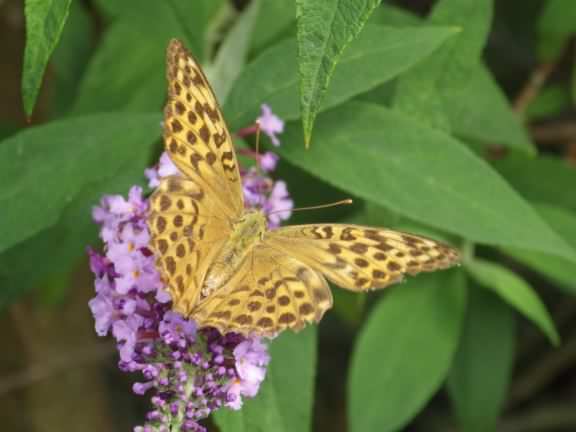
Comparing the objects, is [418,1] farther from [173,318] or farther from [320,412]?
[173,318]

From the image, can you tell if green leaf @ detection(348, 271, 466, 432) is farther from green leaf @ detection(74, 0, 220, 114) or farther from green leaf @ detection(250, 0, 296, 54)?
green leaf @ detection(74, 0, 220, 114)

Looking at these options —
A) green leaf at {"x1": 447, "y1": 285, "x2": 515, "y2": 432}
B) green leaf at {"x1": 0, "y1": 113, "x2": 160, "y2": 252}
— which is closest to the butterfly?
green leaf at {"x1": 0, "y1": 113, "x2": 160, "y2": 252}

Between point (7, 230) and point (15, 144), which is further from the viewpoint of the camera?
point (15, 144)

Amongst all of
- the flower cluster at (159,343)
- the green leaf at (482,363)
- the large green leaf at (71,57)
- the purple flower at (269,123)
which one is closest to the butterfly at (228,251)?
the flower cluster at (159,343)

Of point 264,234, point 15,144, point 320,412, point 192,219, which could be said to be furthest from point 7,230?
point 320,412

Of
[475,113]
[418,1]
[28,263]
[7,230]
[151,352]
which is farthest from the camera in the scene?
[418,1]

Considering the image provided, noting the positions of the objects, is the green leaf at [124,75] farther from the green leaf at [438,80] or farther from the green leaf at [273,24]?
the green leaf at [438,80]

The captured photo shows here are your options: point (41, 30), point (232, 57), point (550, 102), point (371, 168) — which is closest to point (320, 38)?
point (41, 30)

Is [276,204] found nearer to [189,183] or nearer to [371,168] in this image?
[371,168]
